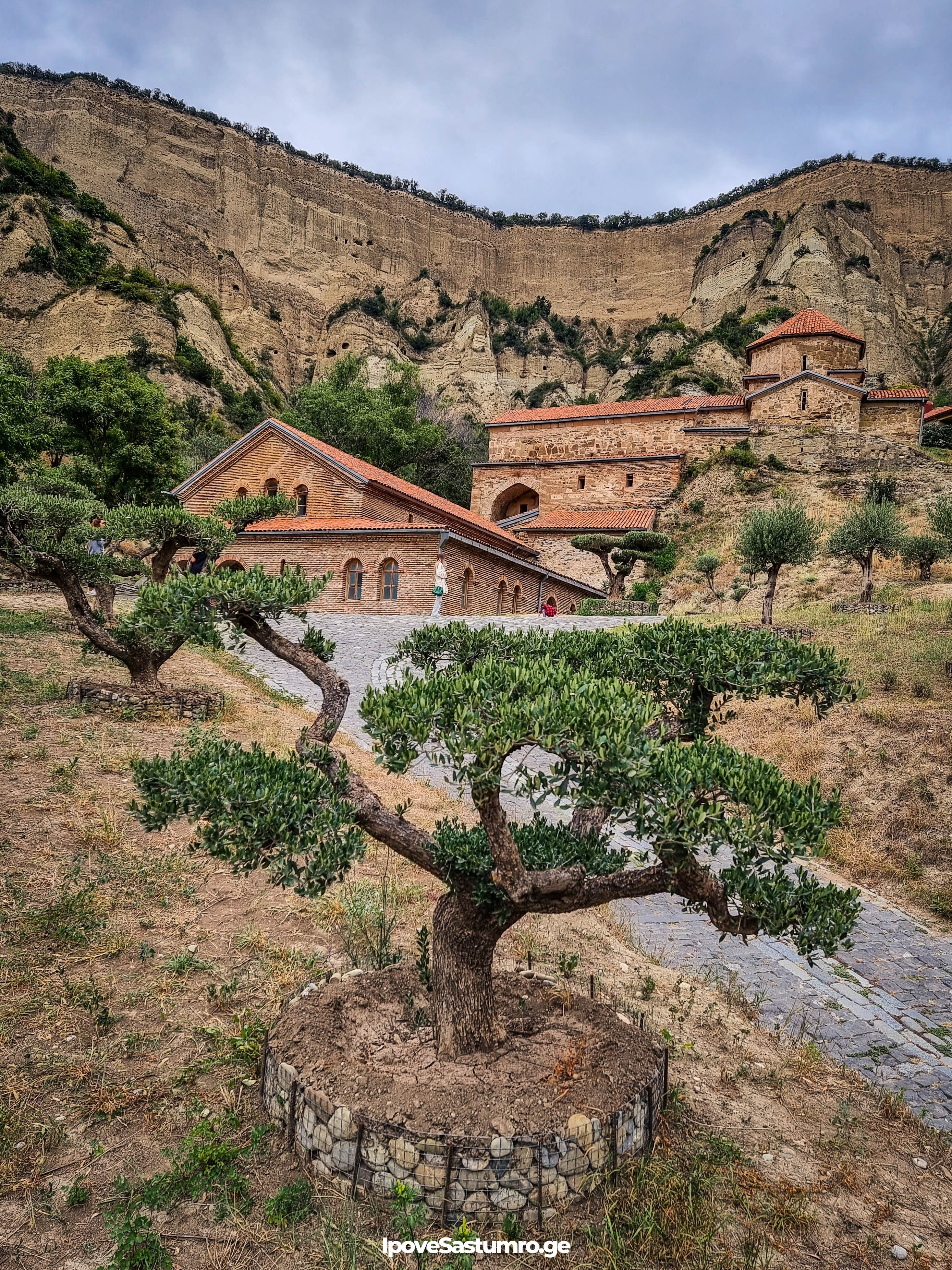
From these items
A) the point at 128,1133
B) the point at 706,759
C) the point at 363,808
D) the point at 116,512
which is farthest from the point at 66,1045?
the point at 116,512

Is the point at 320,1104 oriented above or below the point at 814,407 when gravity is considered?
below

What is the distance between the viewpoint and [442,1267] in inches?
115

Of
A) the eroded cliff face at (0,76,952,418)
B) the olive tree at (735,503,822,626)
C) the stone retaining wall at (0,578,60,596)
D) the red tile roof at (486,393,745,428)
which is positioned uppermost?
the eroded cliff face at (0,76,952,418)

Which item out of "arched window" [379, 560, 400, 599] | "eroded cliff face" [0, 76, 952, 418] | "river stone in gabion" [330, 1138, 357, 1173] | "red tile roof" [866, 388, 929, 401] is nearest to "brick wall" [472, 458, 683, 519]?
"red tile roof" [866, 388, 929, 401]

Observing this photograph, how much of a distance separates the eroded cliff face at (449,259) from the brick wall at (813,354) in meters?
11.0

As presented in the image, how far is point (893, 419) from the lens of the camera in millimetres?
41656

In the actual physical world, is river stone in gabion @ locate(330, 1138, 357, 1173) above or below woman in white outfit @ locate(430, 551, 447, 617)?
below

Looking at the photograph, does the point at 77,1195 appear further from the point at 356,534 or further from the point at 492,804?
the point at 356,534

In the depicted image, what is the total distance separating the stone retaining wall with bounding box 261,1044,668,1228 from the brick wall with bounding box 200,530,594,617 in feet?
68.8

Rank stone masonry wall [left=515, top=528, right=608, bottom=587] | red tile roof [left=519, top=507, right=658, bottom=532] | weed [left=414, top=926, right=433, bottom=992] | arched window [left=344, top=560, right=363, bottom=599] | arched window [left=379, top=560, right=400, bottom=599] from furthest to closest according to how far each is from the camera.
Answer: stone masonry wall [left=515, top=528, right=608, bottom=587]
red tile roof [left=519, top=507, right=658, bottom=532]
arched window [left=344, top=560, right=363, bottom=599]
arched window [left=379, top=560, right=400, bottom=599]
weed [left=414, top=926, right=433, bottom=992]

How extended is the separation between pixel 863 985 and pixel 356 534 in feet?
70.4

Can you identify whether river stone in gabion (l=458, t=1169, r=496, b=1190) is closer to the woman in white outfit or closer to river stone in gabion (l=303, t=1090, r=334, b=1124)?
river stone in gabion (l=303, t=1090, r=334, b=1124)

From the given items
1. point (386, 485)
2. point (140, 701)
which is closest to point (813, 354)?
point (386, 485)

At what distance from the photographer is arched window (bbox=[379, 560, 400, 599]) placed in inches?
991
